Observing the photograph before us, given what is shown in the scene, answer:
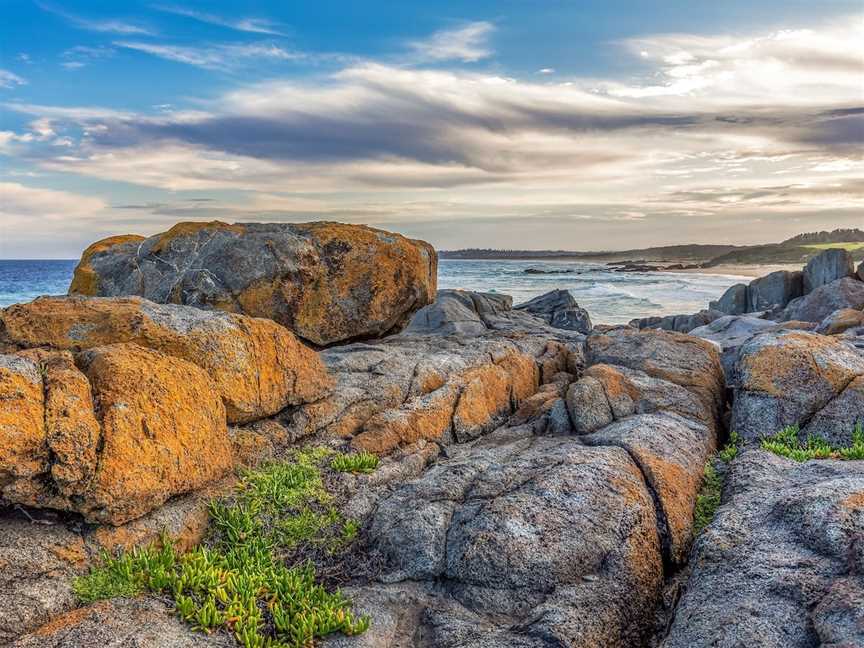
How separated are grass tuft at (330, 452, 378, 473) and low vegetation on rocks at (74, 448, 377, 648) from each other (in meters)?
0.53

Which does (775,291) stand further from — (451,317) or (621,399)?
(621,399)

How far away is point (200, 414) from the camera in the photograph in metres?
8.83

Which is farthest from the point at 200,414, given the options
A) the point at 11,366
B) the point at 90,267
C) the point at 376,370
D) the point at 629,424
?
the point at 90,267

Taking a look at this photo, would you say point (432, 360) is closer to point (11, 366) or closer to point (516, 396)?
point (516, 396)

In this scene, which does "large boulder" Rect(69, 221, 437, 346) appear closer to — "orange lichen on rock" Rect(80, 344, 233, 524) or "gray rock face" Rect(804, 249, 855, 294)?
"orange lichen on rock" Rect(80, 344, 233, 524)

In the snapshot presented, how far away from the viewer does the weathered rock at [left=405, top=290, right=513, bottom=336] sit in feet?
57.4

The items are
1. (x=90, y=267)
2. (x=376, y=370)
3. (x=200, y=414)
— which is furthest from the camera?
(x=90, y=267)

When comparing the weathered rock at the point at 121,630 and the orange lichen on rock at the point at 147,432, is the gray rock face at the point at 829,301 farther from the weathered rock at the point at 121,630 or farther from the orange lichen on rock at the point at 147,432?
the weathered rock at the point at 121,630

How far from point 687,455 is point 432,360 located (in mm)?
5416

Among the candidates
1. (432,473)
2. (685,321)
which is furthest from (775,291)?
(432,473)

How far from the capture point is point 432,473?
30.8 feet

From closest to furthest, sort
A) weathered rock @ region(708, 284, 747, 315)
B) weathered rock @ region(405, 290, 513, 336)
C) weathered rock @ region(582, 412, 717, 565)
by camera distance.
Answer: weathered rock @ region(582, 412, 717, 565), weathered rock @ region(405, 290, 513, 336), weathered rock @ region(708, 284, 747, 315)

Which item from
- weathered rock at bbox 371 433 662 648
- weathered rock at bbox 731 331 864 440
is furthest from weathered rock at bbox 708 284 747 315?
weathered rock at bbox 371 433 662 648

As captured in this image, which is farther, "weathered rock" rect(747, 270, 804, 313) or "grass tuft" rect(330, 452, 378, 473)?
"weathered rock" rect(747, 270, 804, 313)
